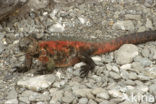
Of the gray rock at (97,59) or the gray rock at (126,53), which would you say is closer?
the gray rock at (126,53)

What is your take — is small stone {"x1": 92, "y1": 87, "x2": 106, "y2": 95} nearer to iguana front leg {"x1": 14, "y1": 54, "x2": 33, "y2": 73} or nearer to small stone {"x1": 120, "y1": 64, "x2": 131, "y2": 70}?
small stone {"x1": 120, "y1": 64, "x2": 131, "y2": 70}

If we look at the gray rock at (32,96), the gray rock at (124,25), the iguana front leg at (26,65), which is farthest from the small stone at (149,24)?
the gray rock at (32,96)

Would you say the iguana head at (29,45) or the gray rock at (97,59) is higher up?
the iguana head at (29,45)

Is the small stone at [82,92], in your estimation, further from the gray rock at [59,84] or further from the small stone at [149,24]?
the small stone at [149,24]

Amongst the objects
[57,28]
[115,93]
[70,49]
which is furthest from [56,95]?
[57,28]

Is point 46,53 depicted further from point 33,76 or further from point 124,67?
point 124,67

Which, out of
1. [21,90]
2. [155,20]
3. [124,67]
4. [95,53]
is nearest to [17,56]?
[21,90]

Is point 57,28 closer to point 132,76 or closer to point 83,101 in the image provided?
point 132,76

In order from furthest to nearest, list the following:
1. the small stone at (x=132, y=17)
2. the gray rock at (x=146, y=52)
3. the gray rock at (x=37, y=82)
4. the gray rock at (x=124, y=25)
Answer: the small stone at (x=132, y=17) → the gray rock at (x=124, y=25) → the gray rock at (x=146, y=52) → the gray rock at (x=37, y=82)

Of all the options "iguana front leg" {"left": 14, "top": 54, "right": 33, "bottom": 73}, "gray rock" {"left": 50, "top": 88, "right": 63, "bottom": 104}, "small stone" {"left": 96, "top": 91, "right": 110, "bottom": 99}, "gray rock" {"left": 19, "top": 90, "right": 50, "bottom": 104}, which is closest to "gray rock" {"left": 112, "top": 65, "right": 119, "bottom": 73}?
"small stone" {"left": 96, "top": 91, "right": 110, "bottom": 99}
